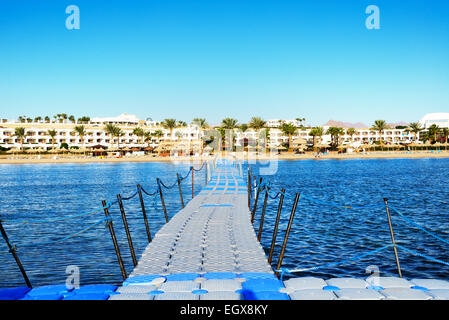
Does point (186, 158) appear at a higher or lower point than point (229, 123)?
lower

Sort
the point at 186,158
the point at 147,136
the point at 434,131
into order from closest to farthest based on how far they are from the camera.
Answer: the point at 186,158
the point at 147,136
the point at 434,131

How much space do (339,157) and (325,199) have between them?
83.8 meters

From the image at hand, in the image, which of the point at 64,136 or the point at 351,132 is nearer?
the point at 64,136

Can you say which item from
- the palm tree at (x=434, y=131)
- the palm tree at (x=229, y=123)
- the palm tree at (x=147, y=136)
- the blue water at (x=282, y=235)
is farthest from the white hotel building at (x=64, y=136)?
the blue water at (x=282, y=235)

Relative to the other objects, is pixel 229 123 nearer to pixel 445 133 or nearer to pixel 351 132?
pixel 351 132

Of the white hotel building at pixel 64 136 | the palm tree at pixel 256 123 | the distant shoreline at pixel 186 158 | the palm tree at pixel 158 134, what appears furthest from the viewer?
the palm tree at pixel 158 134

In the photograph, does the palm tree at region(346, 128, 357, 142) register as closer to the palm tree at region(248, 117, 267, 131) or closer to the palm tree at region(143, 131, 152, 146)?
the palm tree at region(248, 117, 267, 131)

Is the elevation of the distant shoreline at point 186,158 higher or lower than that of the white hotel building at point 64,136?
lower

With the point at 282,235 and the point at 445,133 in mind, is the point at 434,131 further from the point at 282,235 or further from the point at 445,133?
the point at 282,235

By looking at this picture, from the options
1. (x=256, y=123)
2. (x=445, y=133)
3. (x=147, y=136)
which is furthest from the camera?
(x=445, y=133)

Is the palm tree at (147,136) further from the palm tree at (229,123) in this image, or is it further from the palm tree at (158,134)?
the palm tree at (229,123)

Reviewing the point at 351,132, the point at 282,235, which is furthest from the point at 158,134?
the point at 282,235

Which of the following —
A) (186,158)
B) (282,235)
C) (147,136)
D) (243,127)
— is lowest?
(282,235)
